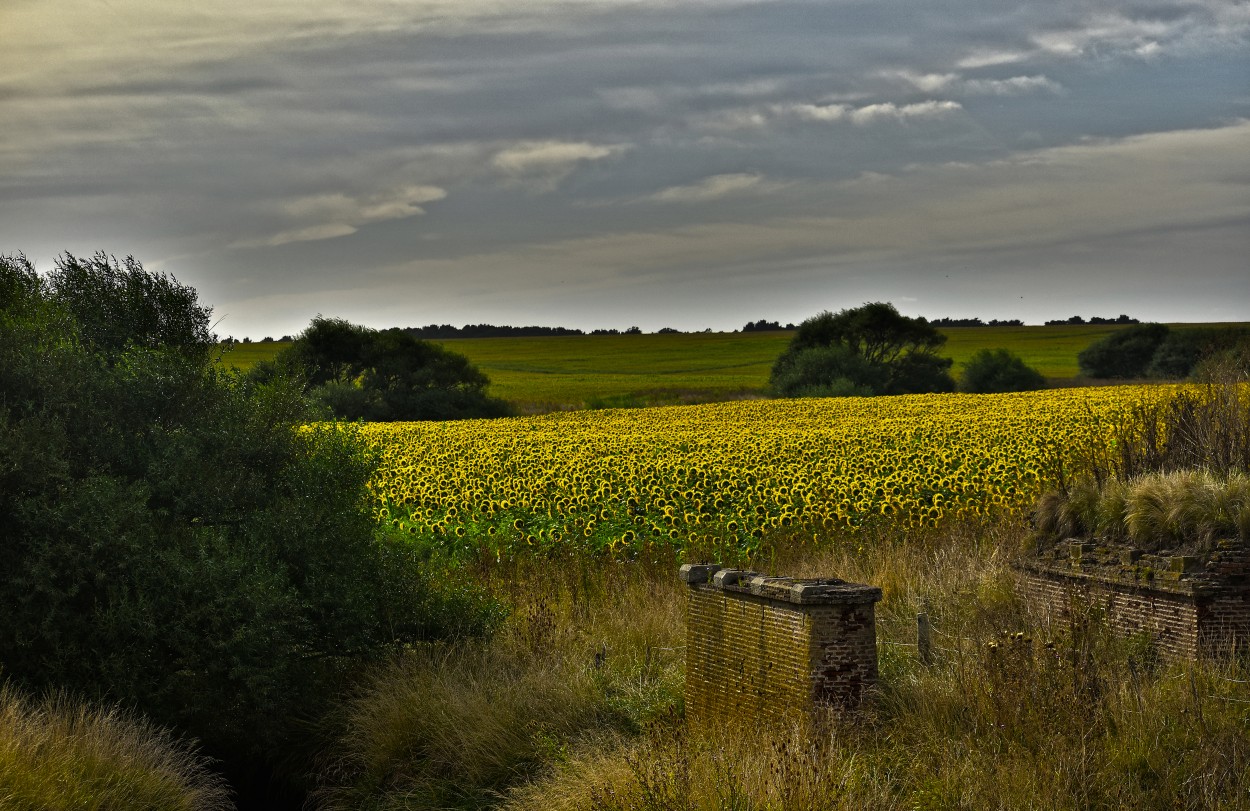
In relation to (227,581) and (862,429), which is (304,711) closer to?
(227,581)

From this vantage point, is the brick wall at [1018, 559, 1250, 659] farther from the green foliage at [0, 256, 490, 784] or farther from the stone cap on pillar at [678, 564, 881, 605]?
the green foliage at [0, 256, 490, 784]

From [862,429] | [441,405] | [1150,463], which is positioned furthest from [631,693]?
[441,405]

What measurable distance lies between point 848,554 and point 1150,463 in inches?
171

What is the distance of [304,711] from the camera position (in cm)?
1519

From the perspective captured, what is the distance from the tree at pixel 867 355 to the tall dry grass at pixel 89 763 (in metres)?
60.2

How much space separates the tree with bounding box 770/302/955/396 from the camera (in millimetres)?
73625

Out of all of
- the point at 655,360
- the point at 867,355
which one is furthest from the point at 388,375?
the point at 655,360

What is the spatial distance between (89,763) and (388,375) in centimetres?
5090

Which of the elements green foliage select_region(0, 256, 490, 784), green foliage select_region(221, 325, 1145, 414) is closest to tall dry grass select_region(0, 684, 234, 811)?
green foliage select_region(0, 256, 490, 784)

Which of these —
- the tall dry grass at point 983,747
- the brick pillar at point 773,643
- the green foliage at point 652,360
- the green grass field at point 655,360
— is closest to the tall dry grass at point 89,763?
the tall dry grass at point 983,747

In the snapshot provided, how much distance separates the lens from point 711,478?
25906 millimetres

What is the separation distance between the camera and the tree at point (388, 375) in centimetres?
6075

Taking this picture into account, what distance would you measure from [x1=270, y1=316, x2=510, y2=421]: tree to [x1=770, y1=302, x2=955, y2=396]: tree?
19340 mm

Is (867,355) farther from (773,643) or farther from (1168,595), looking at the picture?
(773,643)
